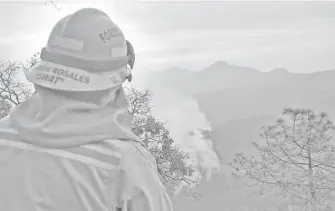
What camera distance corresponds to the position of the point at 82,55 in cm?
137

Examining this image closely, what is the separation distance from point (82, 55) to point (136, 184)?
347 mm

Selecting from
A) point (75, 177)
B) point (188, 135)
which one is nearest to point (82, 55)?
point (75, 177)

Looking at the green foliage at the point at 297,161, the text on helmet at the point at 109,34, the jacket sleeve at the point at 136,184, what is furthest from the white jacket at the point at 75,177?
the green foliage at the point at 297,161

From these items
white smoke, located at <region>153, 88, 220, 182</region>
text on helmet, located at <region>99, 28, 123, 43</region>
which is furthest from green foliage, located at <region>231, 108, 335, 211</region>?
white smoke, located at <region>153, 88, 220, 182</region>

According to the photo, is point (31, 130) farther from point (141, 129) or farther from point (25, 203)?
point (141, 129)

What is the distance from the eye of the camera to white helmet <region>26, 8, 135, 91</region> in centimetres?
136

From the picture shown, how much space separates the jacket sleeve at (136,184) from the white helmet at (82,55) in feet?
0.62

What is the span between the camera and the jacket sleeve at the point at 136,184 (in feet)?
4.38

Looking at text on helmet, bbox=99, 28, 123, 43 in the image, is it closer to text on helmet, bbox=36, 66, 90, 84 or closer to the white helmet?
the white helmet

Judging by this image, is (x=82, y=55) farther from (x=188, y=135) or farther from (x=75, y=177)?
(x=188, y=135)

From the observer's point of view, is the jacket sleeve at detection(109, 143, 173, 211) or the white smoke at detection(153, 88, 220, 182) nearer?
the jacket sleeve at detection(109, 143, 173, 211)

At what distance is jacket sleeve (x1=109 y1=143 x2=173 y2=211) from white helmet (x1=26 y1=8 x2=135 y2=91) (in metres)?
0.19

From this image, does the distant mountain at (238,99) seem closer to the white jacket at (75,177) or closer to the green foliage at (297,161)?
the green foliage at (297,161)

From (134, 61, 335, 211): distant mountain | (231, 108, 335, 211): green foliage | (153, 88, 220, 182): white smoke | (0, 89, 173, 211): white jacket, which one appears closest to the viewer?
(0, 89, 173, 211): white jacket
